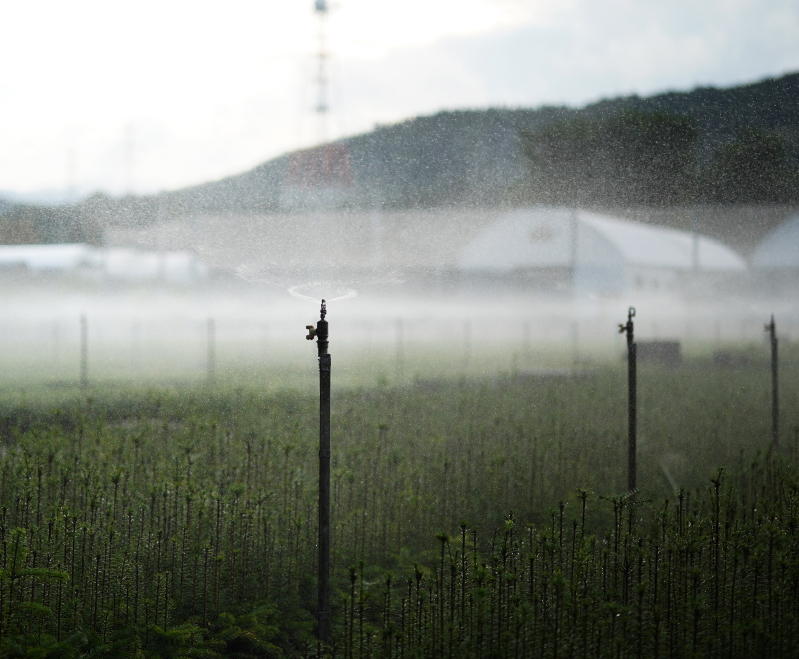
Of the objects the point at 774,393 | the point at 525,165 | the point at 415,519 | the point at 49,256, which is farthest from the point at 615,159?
the point at 49,256

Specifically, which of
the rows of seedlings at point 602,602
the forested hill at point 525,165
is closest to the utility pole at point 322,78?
the forested hill at point 525,165

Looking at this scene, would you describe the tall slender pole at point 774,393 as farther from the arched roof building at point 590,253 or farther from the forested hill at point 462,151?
the forested hill at point 462,151

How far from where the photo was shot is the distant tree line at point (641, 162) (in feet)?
12.7

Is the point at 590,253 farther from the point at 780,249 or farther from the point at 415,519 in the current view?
the point at 415,519

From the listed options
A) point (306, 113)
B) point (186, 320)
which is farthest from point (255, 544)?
point (306, 113)

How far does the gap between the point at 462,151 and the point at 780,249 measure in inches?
95.2

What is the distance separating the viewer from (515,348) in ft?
15.0

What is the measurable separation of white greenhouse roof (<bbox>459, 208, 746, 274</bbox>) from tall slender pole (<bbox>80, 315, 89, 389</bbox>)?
2.25 metres

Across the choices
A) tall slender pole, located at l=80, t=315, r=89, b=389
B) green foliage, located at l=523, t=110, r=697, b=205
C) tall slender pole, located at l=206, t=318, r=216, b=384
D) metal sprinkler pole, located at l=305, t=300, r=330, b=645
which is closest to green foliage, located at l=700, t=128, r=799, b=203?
green foliage, located at l=523, t=110, r=697, b=205

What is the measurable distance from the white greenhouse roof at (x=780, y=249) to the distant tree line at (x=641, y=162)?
0.40 meters

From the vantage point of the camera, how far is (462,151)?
148 inches

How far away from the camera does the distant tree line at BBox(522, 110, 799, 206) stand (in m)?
3.88

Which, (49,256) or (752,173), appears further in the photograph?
(752,173)

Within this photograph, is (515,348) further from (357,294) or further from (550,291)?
(357,294)
